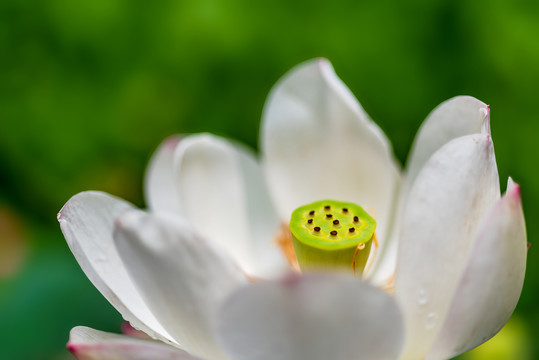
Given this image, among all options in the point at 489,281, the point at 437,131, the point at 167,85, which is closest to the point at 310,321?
the point at 489,281

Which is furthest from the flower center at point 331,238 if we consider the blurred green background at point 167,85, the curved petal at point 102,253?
the blurred green background at point 167,85

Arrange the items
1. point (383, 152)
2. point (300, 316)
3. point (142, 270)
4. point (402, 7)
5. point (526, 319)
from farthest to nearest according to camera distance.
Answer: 1. point (402, 7)
2. point (526, 319)
3. point (383, 152)
4. point (142, 270)
5. point (300, 316)

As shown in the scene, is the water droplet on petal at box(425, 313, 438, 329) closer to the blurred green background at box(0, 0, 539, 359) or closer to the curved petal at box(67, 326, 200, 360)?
the curved petal at box(67, 326, 200, 360)

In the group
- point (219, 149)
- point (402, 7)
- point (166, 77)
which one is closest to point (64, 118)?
point (166, 77)

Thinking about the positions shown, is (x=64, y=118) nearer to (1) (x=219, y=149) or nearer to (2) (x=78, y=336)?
(1) (x=219, y=149)

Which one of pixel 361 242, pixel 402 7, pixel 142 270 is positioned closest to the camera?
pixel 142 270

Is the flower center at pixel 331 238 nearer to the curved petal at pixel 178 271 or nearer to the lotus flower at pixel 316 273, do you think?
the lotus flower at pixel 316 273

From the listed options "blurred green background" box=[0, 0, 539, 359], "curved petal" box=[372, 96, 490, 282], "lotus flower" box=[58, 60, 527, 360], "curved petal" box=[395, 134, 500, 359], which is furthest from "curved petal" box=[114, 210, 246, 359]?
"blurred green background" box=[0, 0, 539, 359]
